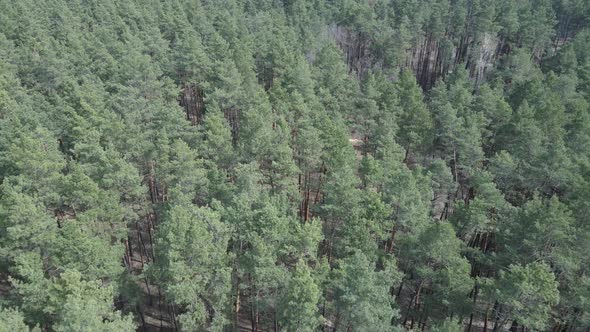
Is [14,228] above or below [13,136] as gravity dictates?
below

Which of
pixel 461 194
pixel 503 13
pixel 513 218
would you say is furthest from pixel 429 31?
pixel 513 218

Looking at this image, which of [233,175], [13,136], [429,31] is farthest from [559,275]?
[429,31]

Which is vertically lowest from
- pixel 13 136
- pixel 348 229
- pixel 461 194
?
pixel 461 194

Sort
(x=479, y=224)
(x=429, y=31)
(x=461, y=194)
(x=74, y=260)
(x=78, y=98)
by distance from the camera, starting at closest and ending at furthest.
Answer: (x=74, y=260) < (x=479, y=224) < (x=78, y=98) < (x=461, y=194) < (x=429, y=31)

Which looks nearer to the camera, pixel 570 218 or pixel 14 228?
pixel 14 228

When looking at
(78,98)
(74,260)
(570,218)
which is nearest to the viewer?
(74,260)

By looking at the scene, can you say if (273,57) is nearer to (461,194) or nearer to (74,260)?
(461,194)
